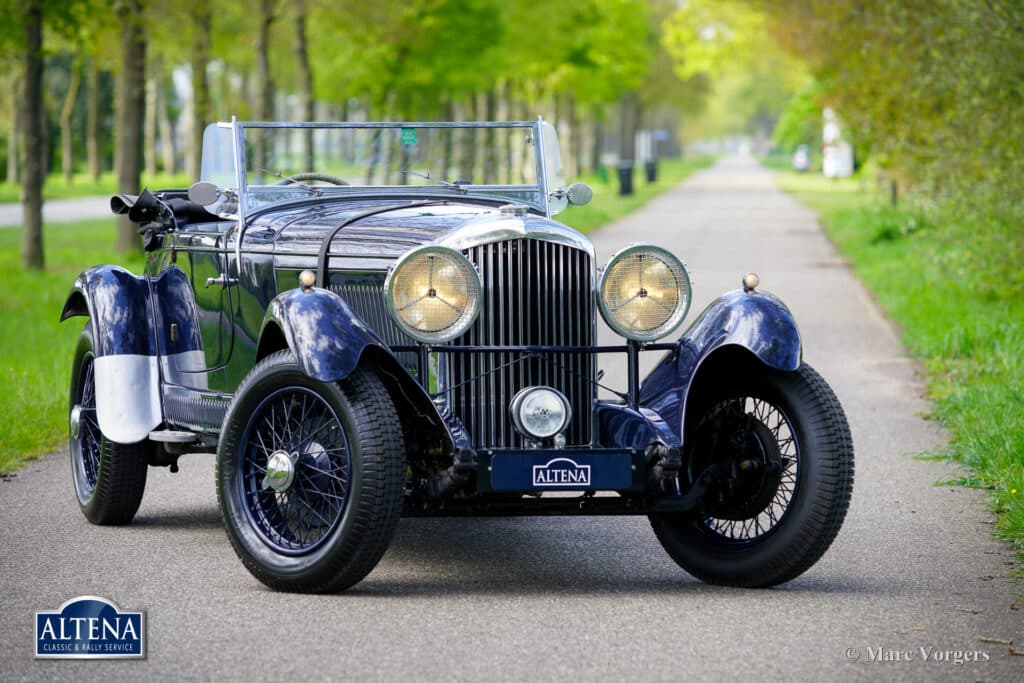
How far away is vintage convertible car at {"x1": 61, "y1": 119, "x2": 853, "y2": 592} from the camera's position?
18.3ft

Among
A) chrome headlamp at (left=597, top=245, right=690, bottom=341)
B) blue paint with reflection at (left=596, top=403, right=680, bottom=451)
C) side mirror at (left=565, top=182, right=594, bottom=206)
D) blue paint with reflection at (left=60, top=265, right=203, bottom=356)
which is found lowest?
blue paint with reflection at (left=596, top=403, right=680, bottom=451)

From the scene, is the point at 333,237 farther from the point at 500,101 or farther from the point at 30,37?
the point at 500,101

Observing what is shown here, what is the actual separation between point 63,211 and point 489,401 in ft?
112

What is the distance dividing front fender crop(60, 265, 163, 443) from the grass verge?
1674mm

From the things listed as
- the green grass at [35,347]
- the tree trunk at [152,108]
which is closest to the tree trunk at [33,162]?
the green grass at [35,347]

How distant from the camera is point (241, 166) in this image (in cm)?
715

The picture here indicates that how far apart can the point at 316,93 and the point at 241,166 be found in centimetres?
3130

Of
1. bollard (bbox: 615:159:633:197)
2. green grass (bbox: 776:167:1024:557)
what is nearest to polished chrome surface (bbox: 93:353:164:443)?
green grass (bbox: 776:167:1024:557)

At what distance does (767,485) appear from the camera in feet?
19.4

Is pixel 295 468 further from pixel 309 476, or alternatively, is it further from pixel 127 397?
pixel 127 397

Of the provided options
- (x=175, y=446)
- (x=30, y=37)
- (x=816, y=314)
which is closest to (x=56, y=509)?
(x=175, y=446)

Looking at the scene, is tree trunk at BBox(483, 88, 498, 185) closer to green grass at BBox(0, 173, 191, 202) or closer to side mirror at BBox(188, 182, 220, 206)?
side mirror at BBox(188, 182, 220, 206)

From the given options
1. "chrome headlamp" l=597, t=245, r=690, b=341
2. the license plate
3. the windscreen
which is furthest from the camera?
the windscreen

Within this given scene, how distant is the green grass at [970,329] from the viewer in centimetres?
824
